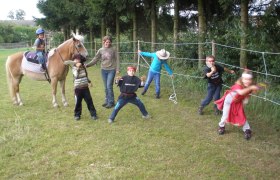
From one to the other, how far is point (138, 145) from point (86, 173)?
48.9 inches

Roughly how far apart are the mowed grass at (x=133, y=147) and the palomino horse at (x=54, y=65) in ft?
2.63

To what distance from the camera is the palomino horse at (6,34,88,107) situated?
7523 mm

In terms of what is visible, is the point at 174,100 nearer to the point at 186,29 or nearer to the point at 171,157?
the point at 171,157

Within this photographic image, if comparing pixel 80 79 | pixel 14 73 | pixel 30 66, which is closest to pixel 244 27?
pixel 80 79

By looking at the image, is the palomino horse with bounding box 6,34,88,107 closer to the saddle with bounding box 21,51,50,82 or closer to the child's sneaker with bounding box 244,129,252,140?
the saddle with bounding box 21,51,50,82

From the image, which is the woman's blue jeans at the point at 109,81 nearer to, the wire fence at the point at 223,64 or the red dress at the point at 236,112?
the wire fence at the point at 223,64

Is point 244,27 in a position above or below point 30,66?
above

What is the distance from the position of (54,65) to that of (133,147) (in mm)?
3571

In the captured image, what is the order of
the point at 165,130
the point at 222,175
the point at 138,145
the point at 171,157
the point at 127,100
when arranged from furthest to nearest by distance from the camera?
the point at 127,100
the point at 165,130
the point at 138,145
the point at 171,157
the point at 222,175

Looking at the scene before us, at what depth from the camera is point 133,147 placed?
5.24 m

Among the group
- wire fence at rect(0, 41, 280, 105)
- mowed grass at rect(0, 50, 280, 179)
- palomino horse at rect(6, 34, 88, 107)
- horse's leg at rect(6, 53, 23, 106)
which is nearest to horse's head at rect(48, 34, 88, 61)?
palomino horse at rect(6, 34, 88, 107)

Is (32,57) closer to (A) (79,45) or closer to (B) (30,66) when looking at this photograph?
(B) (30,66)

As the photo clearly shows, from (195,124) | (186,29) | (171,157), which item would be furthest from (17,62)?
(186,29)

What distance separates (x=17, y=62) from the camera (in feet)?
27.5
